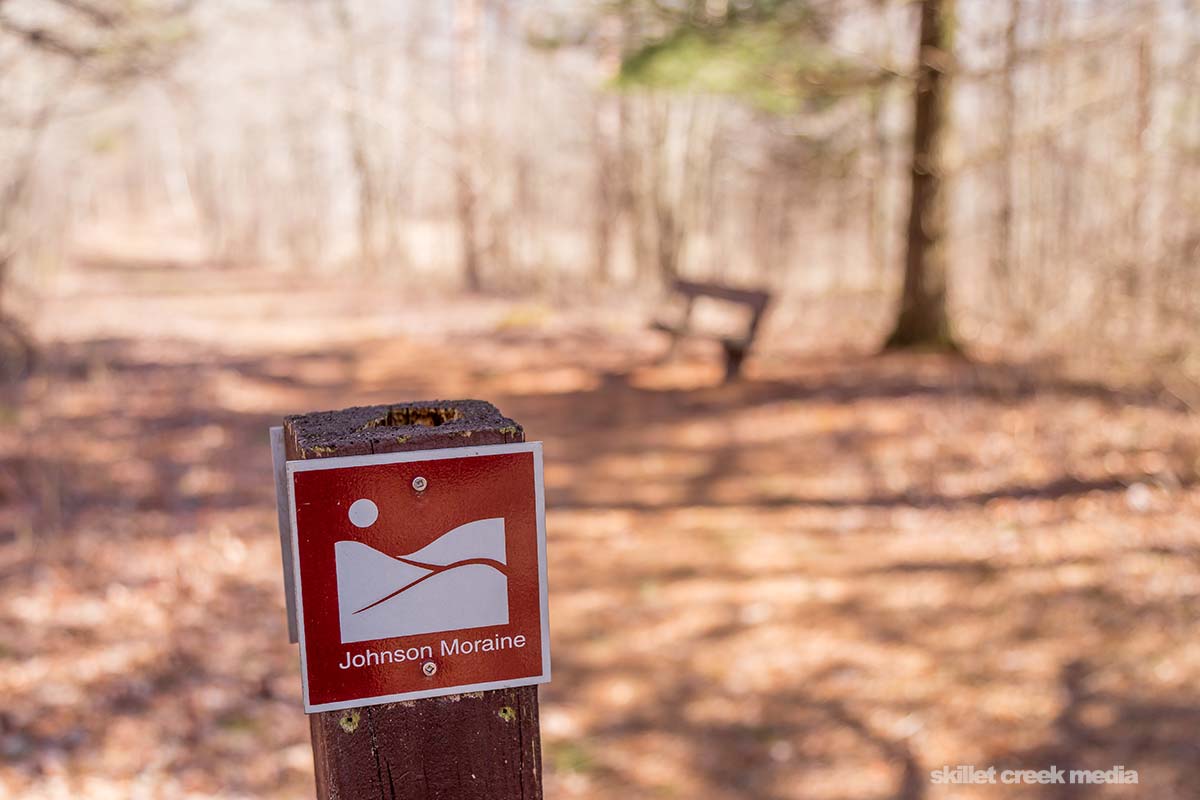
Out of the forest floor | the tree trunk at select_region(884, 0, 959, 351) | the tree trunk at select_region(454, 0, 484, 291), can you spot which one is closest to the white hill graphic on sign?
the forest floor

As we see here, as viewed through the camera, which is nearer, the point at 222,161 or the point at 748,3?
the point at 748,3

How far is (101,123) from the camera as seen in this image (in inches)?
1004

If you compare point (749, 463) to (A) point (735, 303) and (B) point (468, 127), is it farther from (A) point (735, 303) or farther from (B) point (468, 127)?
(B) point (468, 127)

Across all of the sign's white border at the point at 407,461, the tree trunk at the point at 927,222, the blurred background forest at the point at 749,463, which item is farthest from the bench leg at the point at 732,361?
the sign's white border at the point at 407,461

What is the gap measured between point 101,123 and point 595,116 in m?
13.2

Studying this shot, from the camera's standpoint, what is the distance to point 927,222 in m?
9.73

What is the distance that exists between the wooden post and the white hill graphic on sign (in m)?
0.11

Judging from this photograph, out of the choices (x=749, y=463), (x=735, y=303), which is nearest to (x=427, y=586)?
(x=749, y=463)

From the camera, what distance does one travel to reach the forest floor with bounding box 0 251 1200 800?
407 cm

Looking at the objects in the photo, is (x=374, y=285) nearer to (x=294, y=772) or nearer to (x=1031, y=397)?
(x=1031, y=397)

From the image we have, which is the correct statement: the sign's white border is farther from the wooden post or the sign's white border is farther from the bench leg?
the bench leg

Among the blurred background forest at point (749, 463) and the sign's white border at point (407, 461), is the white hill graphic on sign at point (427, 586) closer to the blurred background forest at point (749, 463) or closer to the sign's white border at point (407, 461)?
the sign's white border at point (407, 461)

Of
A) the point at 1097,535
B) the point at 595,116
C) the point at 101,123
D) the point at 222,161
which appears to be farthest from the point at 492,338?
the point at 222,161

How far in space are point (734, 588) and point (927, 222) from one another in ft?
18.3
